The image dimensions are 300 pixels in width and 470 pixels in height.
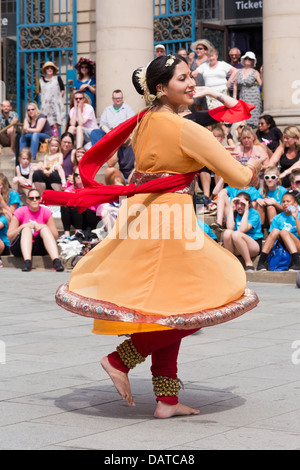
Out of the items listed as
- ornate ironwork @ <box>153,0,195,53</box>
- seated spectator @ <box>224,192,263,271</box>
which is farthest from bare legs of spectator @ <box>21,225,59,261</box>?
ornate ironwork @ <box>153,0,195,53</box>

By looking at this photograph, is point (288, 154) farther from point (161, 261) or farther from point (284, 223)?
point (161, 261)

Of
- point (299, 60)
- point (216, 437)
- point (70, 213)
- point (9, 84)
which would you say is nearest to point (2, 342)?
point (216, 437)

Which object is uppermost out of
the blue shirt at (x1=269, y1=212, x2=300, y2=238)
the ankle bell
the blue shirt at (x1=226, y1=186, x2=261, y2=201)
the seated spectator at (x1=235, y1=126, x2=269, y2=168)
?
the seated spectator at (x1=235, y1=126, x2=269, y2=168)

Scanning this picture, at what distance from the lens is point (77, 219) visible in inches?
556

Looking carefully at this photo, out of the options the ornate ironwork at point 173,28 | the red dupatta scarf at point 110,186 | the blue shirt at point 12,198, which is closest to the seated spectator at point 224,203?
the blue shirt at point 12,198

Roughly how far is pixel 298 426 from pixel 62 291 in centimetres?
149

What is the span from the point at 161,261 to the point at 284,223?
718cm

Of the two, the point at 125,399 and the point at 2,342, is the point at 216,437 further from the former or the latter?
the point at 2,342

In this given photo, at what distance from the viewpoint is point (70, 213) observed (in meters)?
14.2

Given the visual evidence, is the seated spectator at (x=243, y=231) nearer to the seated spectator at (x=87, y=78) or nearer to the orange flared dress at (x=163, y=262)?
the seated spectator at (x=87, y=78)

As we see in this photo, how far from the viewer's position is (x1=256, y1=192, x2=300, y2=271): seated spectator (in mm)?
12461

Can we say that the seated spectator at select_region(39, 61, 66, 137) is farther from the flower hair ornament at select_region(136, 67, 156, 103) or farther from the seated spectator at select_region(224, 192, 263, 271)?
the flower hair ornament at select_region(136, 67, 156, 103)

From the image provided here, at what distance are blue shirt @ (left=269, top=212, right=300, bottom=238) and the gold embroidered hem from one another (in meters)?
7.02

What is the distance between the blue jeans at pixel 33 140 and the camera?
693 inches
